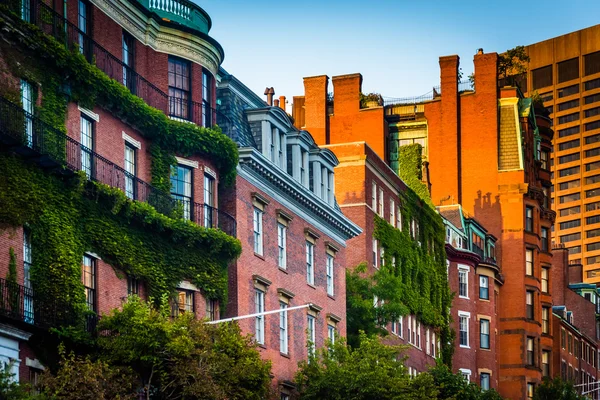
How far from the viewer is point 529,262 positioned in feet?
383

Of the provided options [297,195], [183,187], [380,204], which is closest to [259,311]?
[297,195]

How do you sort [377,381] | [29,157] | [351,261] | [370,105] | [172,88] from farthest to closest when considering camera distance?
[370,105]
[351,261]
[377,381]
[172,88]
[29,157]

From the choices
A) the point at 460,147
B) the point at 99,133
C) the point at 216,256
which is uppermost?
the point at 460,147

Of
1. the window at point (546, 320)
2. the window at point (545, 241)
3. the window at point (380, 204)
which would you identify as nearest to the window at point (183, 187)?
the window at point (380, 204)

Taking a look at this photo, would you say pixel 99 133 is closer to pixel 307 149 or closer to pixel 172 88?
pixel 172 88

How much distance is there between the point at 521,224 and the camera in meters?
115

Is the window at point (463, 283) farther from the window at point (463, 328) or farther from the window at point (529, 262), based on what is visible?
the window at point (529, 262)

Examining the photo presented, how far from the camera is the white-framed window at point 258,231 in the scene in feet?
201

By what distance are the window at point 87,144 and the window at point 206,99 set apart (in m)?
8.00

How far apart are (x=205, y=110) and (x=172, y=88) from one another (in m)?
2.12

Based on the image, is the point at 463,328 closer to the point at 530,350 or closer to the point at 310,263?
the point at 530,350

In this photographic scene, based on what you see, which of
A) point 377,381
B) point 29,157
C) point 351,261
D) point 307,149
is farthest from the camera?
point 351,261

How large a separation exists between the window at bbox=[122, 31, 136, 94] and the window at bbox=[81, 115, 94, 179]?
3.63 metres

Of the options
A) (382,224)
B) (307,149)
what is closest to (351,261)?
(382,224)
